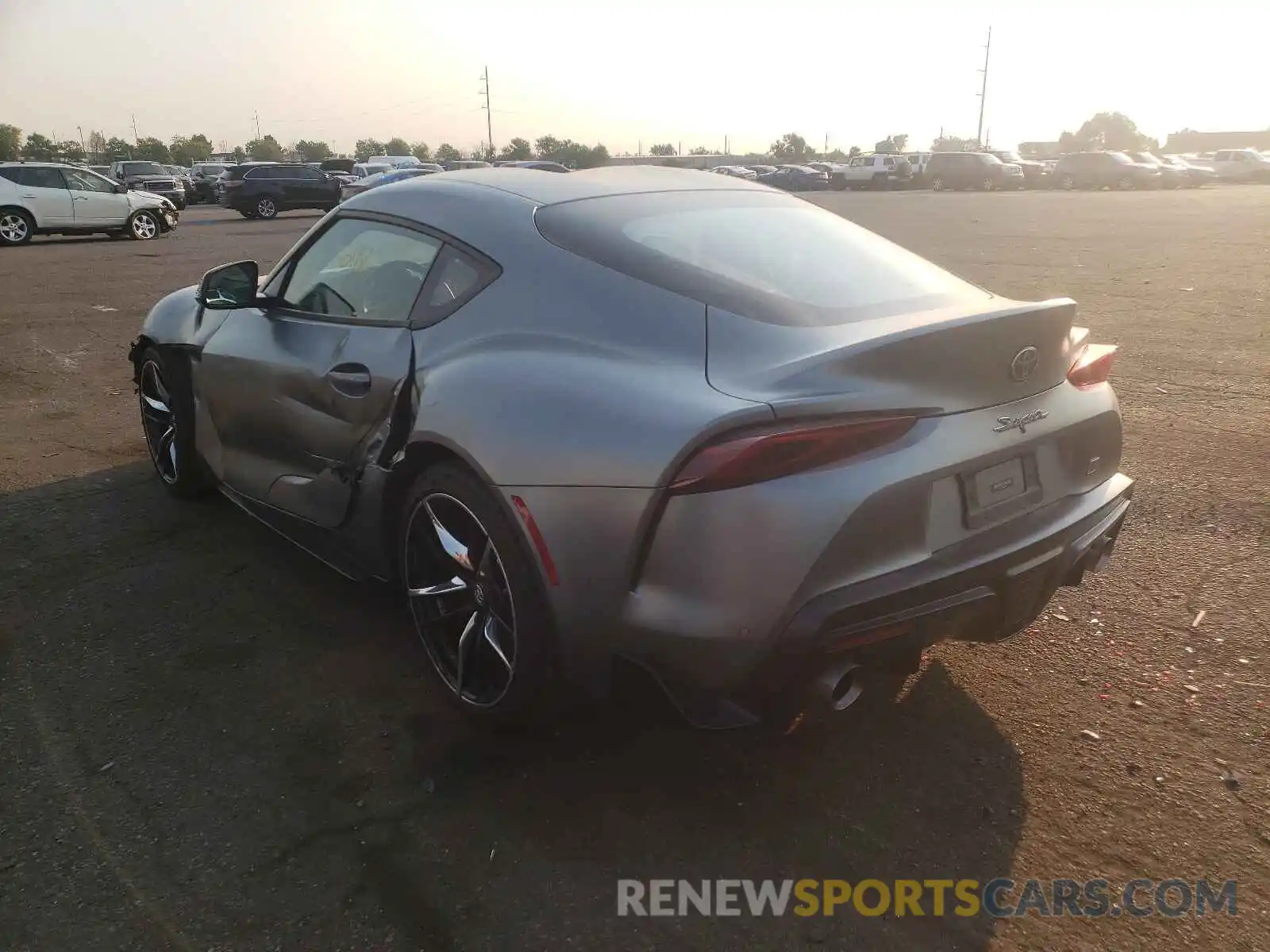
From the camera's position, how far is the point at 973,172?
4494 centimetres

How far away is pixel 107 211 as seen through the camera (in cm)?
2100

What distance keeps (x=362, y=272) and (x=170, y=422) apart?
1766 mm

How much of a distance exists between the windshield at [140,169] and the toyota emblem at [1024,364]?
4025cm

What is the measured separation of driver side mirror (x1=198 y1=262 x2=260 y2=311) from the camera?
391 centimetres

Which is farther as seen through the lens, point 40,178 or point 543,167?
point 40,178

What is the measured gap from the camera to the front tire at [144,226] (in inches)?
846

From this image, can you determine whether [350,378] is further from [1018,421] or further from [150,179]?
[150,179]

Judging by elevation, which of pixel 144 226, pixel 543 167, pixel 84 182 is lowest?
pixel 144 226

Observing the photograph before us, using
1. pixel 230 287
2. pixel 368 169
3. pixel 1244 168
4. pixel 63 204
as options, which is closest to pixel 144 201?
pixel 63 204

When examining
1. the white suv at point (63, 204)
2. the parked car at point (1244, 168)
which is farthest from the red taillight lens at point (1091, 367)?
the parked car at point (1244, 168)

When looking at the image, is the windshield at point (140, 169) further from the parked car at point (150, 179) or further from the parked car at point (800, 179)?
the parked car at point (800, 179)

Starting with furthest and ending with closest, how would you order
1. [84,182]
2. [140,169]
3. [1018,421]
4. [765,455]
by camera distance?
[140,169], [84,182], [1018,421], [765,455]

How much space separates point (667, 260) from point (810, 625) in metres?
1.14

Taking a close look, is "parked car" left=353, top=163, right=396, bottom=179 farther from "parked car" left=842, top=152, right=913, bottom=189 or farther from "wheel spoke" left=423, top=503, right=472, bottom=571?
"wheel spoke" left=423, top=503, right=472, bottom=571
